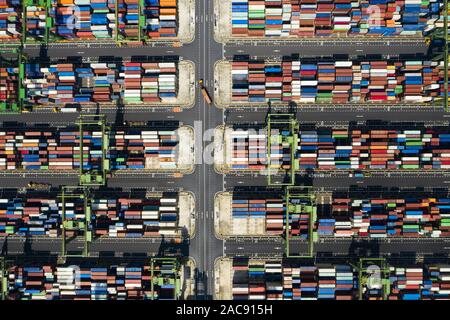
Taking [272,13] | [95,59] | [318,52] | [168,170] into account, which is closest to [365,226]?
[318,52]

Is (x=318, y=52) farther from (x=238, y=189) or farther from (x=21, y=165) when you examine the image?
(x=21, y=165)

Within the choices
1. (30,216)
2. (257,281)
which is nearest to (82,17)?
(30,216)

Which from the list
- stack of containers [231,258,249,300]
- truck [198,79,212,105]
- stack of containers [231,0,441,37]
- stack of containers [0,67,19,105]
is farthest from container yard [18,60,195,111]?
stack of containers [231,258,249,300]

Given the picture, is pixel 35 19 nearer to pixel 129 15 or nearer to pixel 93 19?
pixel 93 19

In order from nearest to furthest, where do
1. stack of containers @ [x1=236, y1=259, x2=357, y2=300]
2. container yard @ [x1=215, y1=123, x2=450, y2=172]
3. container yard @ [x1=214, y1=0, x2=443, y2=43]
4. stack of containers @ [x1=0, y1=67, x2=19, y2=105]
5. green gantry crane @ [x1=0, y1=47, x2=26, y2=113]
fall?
container yard @ [x1=214, y1=0, x2=443, y2=43]
stack of containers @ [x1=236, y1=259, x2=357, y2=300]
container yard @ [x1=215, y1=123, x2=450, y2=172]
green gantry crane @ [x1=0, y1=47, x2=26, y2=113]
stack of containers @ [x1=0, y1=67, x2=19, y2=105]

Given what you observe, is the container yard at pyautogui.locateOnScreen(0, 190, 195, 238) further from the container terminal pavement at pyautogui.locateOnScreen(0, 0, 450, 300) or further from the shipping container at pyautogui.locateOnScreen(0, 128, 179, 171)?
the shipping container at pyautogui.locateOnScreen(0, 128, 179, 171)
